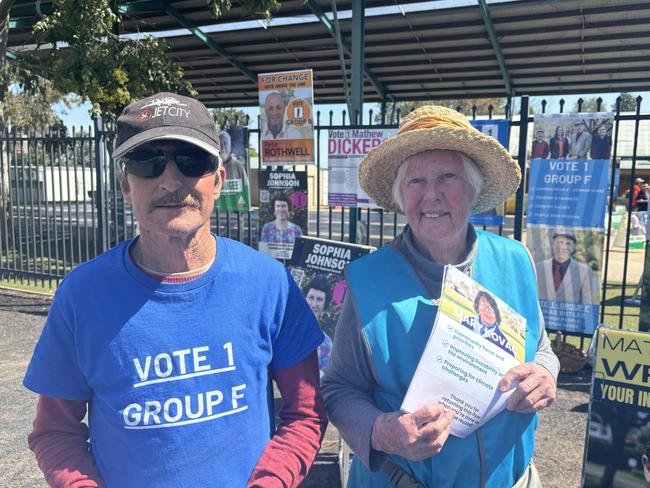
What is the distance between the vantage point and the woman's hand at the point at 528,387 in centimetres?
153

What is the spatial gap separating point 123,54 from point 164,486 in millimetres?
7984

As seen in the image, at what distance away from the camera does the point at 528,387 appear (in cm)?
155

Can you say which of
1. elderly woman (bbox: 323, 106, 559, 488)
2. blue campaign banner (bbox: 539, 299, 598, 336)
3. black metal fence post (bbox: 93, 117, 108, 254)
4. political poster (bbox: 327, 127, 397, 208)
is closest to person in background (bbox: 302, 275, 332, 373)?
elderly woman (bbox: 323, 106, 559, 488)

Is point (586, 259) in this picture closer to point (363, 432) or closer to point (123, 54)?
point (363, 432)

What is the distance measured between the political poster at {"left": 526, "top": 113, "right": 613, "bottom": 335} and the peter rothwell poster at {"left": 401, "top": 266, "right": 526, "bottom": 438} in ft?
12.7

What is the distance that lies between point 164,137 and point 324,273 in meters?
2.43

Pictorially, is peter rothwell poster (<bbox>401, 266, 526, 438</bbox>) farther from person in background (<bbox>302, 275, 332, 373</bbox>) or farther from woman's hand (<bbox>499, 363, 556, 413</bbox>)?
person in background (<bbox>302, 275, 332, 373</bbox>)

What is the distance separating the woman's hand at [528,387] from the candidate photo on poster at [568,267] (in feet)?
12.5

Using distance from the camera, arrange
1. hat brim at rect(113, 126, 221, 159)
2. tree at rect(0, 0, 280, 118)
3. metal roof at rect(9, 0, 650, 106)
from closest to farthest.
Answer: hat brim at rect(113, 126, 221, 159), tree at rect(0, 0, 280, 118), metal roof at rect(9, 0, 650, 106)

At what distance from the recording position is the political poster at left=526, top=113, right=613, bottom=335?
4.86 m

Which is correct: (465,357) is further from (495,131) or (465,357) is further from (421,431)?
(495,131)

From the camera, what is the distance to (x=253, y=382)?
4.88 feet

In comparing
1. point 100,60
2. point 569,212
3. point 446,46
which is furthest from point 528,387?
point 446,46

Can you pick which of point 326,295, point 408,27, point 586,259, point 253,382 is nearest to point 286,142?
point 326,295
